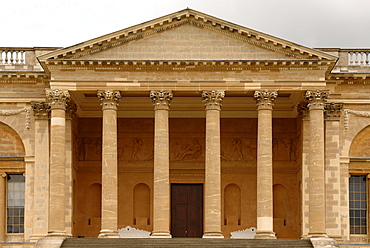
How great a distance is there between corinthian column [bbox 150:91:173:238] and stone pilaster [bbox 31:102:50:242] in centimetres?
625

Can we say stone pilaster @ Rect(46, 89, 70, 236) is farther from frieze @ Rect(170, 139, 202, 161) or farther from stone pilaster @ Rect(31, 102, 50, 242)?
frieze @ Rect(170, 139, 202, 161)

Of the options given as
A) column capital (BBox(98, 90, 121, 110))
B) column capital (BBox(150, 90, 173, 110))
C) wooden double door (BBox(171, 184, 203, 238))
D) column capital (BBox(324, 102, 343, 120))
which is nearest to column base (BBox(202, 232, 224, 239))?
column capital (BBox(150, 90, 173, 110))

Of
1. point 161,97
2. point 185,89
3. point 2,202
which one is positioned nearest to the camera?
point 161,97

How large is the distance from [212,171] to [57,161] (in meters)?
7.93

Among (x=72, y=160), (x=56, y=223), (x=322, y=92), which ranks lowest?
(x=56, y=223)

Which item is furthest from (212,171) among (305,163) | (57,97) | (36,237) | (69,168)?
(36,237)

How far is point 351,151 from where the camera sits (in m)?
52.2

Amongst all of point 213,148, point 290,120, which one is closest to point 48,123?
point 213,148

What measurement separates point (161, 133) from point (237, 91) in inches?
179

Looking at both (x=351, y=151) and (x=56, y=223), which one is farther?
(x=351, y=151)

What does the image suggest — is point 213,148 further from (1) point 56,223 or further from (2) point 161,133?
(1) point 56,223

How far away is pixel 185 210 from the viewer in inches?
2162

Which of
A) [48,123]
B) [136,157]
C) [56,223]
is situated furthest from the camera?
[136,157]

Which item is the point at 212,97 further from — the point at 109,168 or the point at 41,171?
the point at 41,171
